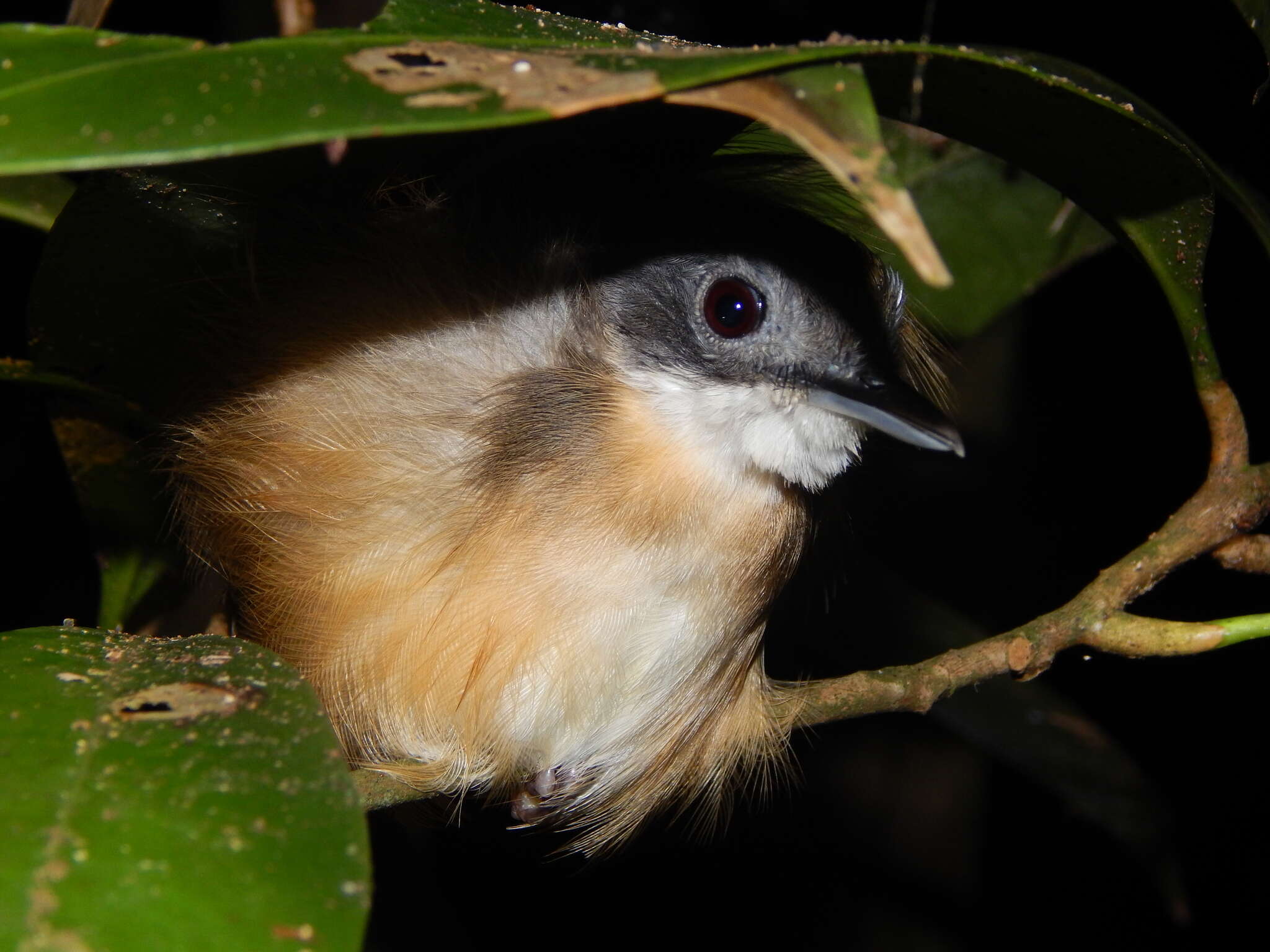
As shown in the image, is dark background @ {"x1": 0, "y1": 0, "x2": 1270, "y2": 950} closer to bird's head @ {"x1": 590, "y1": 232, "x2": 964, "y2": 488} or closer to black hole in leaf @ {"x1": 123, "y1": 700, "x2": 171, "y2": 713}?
bird's head @ {"x1": 590, "y1": 232, "x2": 964, "y2": 488}

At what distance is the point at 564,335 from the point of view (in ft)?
4.99

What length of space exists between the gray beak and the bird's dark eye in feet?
0.46

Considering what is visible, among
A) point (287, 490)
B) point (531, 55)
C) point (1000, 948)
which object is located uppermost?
point (531, 55)

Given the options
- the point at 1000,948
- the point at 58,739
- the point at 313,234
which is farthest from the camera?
the point at 1000,948

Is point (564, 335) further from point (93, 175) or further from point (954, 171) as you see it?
point (954, 171)

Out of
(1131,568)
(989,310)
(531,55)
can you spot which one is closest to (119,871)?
(531,55)

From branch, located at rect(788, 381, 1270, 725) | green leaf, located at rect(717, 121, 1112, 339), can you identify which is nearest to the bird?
branch, located at rect(788, 381, 1270, 725)

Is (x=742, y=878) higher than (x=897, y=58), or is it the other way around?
(x=897, y=58)

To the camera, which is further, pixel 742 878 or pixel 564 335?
pixel 742 878

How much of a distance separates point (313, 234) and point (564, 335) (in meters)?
A: 0.39

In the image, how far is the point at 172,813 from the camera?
2.78 ft

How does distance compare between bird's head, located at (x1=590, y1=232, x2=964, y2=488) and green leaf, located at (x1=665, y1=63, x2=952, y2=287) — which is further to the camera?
bird's head, located at (x1=590, y1=232, x2=964, y2=488)

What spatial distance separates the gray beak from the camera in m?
1.35

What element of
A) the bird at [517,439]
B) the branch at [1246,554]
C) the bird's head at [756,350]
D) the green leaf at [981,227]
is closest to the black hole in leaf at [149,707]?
the bird at [517,439]
